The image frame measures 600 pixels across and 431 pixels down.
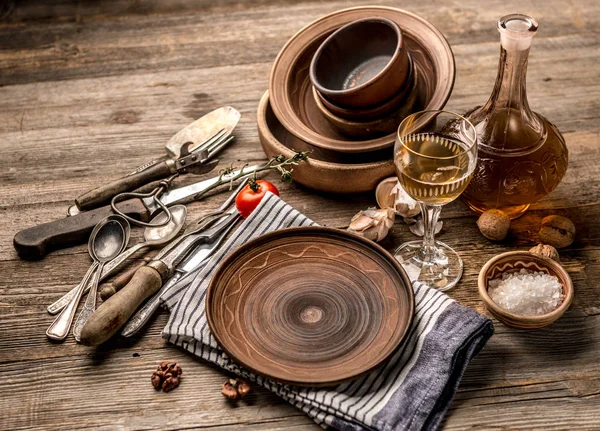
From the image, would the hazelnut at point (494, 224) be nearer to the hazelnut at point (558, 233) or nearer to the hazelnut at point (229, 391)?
the hazelnut at point (558, 233)

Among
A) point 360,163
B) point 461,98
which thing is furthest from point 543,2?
point 360,163

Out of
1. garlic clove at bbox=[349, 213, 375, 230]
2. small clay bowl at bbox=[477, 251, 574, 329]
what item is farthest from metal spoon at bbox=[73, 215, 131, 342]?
small clay bowl at bbox=[477, 251, 574, 329]

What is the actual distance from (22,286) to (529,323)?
1.12 metres

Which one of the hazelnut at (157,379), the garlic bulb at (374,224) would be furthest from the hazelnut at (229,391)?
the garlic bulb at (374,224)

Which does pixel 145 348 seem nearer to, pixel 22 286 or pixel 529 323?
pixel 22 286

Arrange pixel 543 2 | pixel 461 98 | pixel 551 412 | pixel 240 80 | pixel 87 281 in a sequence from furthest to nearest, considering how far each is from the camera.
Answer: pixel 543 2 < pixel 240 80 < pixel 461 98 < pixel 87 281 < pixel 551 412

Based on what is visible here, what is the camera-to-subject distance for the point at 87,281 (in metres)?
1.64

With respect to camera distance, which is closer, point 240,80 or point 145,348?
point 145,348

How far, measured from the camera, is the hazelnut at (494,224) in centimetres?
169

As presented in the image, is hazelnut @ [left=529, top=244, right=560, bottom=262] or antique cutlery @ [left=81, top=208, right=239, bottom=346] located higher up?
antique cutlery @ [left=81, top=208, right=239, bottom=346]

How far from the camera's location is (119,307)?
1.48 metres

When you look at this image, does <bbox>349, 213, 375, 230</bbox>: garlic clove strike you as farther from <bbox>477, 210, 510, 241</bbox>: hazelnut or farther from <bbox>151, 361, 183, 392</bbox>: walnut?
<bbox>151, 361, 183, 392</bbox>: walnut

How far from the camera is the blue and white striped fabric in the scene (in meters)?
1.32

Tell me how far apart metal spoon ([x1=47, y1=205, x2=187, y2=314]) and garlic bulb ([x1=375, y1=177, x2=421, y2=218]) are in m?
0.49
